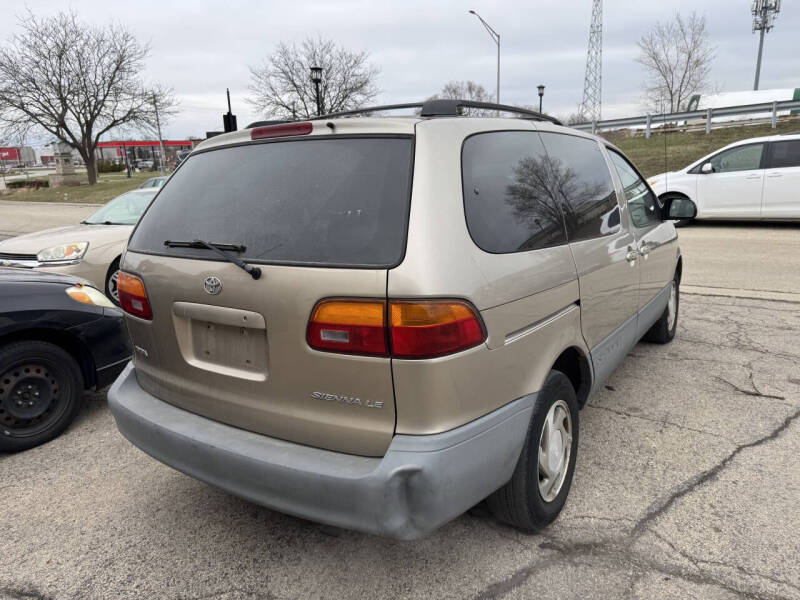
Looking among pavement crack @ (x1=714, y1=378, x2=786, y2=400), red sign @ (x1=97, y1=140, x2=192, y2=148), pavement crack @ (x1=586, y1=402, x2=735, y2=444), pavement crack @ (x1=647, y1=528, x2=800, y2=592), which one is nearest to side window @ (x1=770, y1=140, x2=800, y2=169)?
pavement crack @ (x1=714, y1=378, x2=786, y2=400)

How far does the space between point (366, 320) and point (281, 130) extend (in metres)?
0.99

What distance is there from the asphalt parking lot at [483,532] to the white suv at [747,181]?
8930 millimetres

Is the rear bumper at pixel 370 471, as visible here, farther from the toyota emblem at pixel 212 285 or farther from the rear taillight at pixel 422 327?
the toyota emblem at pixel 212 285

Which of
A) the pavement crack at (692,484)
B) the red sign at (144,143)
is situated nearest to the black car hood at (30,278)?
the pavement crack at (692,484)

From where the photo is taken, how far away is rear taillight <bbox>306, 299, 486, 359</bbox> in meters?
1.89

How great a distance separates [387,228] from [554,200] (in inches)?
41.6

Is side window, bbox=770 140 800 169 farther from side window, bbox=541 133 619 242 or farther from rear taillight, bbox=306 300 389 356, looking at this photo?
rear taillight, bbox=306 300 389 356

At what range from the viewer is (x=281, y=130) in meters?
2.42

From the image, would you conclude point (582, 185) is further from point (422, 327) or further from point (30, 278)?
point (30, 278)

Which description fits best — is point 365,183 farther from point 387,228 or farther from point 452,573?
point 452,573

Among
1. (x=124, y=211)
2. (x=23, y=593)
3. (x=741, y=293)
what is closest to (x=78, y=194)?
(x=124, y=211)

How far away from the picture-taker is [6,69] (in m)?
34.5

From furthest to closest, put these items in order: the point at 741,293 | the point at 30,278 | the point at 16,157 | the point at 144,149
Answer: the point at 16,157
the point at 144,149
the point at 741,293
the point at 30,278

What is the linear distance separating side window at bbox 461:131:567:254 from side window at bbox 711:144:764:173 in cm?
1060
